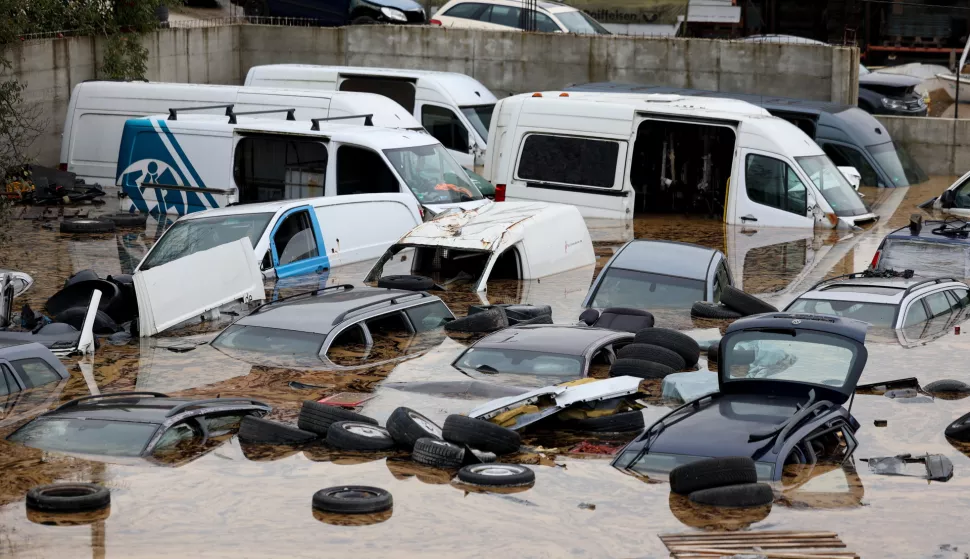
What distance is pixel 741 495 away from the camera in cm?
932

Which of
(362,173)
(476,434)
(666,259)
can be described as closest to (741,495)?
(476,434)

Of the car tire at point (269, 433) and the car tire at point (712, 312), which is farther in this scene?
the car tire at point (712, 312)

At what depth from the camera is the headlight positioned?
33.0 meters

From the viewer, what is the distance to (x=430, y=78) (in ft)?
85.3

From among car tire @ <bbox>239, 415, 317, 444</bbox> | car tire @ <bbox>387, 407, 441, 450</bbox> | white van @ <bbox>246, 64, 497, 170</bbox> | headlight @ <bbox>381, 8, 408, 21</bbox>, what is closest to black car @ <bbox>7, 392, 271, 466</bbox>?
car tire @ <bbox>239, 415, 317, 444</bbox>

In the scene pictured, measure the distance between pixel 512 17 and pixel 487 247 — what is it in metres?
16.6

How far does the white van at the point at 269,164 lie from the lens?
20.1 meters

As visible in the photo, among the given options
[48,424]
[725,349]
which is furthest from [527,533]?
[48,424]

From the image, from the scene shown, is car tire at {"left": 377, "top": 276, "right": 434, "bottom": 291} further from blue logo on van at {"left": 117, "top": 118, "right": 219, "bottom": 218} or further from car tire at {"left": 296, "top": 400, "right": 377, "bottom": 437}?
blue logo on van at {"left": 117, "top": 118, "right": 219, "bottom": 218}

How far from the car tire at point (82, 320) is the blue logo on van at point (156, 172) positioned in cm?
595

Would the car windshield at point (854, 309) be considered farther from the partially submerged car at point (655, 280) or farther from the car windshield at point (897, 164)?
the car windshield at point (897, 164)

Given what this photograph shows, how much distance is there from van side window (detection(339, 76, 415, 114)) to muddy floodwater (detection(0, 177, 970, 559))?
13601 mm

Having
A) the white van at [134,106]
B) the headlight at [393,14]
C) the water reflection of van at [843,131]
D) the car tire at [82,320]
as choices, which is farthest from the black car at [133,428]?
the headlight at [393,14]

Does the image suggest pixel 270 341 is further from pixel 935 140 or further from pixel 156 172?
pixel 935 140
